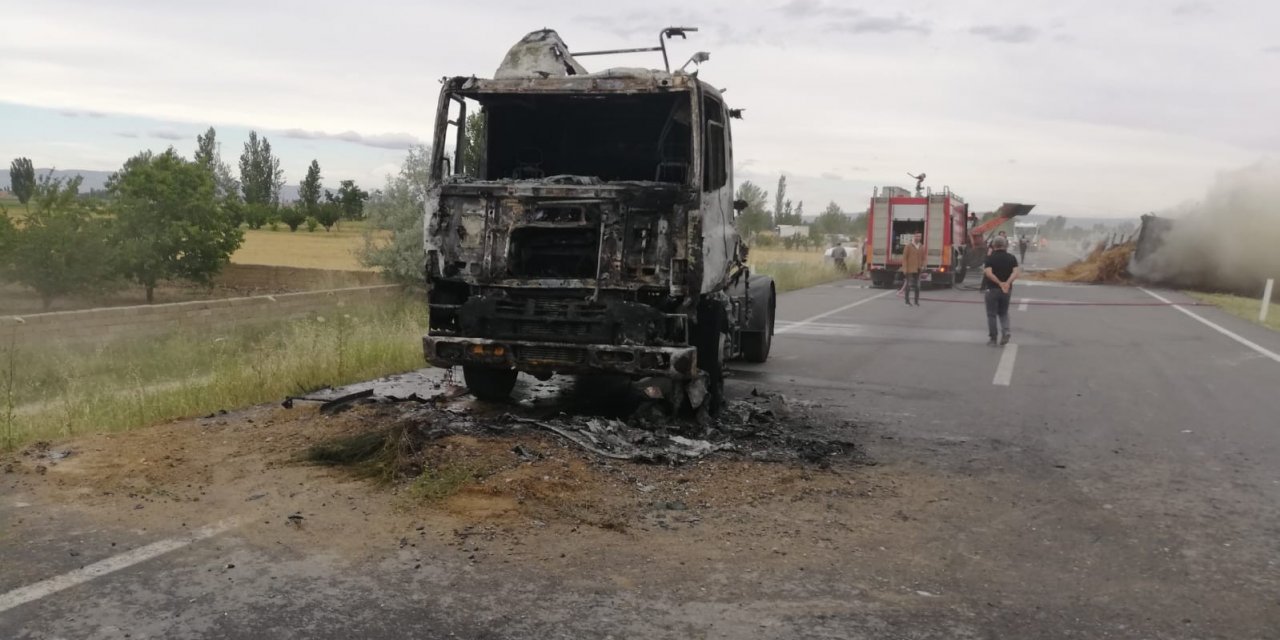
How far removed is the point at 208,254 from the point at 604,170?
80.1ft

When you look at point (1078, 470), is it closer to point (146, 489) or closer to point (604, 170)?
point (604, 170)

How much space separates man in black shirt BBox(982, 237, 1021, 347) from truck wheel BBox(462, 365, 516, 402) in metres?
8.65

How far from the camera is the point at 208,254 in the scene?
29.4m

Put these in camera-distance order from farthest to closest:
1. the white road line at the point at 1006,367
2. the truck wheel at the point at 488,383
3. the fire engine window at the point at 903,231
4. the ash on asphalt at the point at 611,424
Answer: the fire engine window at the point at 903,231 → the white road line at the point at 1006,367 → the truck wheel at the point at 488,383 → the ash on asphalt at the point at 611,424

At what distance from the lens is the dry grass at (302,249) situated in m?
40.7

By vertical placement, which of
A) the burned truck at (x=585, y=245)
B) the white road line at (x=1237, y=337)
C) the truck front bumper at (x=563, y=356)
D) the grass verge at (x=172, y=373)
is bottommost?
the grass verge at (x=172, y=373)

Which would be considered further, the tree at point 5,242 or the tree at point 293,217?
the tree at point 293,217

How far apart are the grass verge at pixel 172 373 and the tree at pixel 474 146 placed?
2763 mm

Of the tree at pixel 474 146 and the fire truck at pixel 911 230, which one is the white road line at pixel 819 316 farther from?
the tree at pixel 474 146

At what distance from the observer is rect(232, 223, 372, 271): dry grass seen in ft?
133

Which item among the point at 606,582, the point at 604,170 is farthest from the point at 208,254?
the point at 606,582

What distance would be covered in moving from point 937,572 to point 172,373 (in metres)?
13.7

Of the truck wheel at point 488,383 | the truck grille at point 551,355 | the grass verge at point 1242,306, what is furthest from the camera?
the grass verge at point 1242,306

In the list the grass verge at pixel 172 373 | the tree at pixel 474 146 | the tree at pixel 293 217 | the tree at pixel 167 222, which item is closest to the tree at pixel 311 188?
the tree at pixel 293 217
